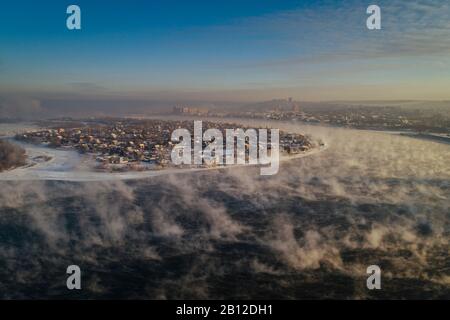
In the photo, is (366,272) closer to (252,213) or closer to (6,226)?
(252,213)

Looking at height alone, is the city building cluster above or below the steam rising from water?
above

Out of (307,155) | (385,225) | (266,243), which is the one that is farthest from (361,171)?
(266,243)

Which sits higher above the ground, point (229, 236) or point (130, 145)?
point (130, 145)

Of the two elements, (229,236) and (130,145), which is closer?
(229,236)

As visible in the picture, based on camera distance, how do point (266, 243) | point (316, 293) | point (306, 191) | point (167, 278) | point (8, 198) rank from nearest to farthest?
1. point (316, 293)
2. point (167, 278)
3. point (266, 243)
4. point (8, 198)
5. point (306, 191)

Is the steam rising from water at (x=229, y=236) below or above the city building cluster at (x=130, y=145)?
below

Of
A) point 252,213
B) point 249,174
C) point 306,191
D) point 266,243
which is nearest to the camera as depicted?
point 266,243

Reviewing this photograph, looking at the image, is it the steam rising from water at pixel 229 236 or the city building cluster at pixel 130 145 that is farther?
the city building cluster at pixel 130 145

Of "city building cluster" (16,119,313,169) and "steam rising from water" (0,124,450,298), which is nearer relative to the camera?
"steam rising from water" (0,124,450,298)
